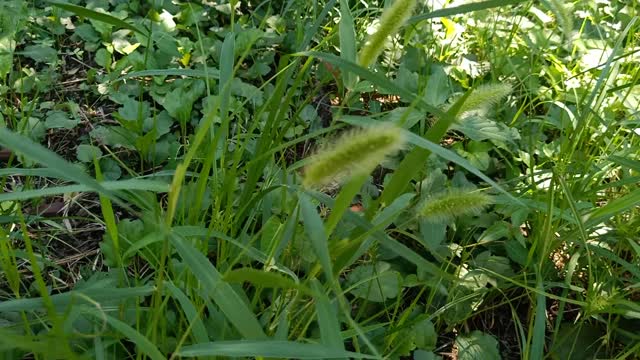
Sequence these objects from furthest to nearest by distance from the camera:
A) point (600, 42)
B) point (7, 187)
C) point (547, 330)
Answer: point (600, 42)
point (7, 187)
point (547, 330)

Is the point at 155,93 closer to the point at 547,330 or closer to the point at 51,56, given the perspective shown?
the point at 51,56

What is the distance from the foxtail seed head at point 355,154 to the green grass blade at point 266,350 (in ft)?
0.79

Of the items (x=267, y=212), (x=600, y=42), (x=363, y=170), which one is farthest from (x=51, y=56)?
(x=600, y=42)

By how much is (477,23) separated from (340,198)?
145 centimetres

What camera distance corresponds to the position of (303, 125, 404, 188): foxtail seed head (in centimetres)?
75

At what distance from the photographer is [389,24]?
954mm

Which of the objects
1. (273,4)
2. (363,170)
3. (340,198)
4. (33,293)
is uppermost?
(363,170)

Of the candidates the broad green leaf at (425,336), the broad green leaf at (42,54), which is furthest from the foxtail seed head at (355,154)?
the broad green leaf at (42,54)

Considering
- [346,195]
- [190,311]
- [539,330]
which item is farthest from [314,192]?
[539,330]

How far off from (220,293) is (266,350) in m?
0.11

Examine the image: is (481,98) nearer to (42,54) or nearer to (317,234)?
(317,234)

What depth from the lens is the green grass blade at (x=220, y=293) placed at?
94cm

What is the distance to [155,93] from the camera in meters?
1.92

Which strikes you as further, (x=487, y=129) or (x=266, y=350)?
(x=487, y=129)
